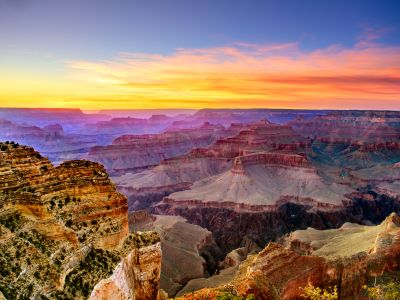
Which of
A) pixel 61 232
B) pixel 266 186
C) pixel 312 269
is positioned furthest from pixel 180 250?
pixel 266 186

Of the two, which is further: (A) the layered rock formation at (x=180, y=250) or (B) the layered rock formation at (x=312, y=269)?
(A) the layered rock formation at (x=180, y=250)

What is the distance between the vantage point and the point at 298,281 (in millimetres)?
59094

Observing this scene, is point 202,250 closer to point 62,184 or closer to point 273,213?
point 273,213

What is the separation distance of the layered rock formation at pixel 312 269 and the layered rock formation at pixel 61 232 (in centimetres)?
1191

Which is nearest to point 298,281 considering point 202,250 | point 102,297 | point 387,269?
point 387,269

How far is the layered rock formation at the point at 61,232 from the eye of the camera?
95.8 feet

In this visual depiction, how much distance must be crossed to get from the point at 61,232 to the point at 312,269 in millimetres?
40543

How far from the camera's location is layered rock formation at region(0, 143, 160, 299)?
29203mm

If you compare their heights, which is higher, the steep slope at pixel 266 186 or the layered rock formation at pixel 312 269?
the layered rock formation at pixel 312 269

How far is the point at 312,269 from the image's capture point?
61.8 m

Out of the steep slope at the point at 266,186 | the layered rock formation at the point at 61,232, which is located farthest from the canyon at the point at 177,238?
the steep slope at the point at 266,186

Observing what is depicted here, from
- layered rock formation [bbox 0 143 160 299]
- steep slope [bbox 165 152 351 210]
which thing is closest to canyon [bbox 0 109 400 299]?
layered rock formation [bbox 0 143 160 299]

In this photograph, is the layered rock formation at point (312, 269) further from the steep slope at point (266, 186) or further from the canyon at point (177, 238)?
the steep slope at point (266, 186)

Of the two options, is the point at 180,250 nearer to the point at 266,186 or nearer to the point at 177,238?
the point at 177,238
